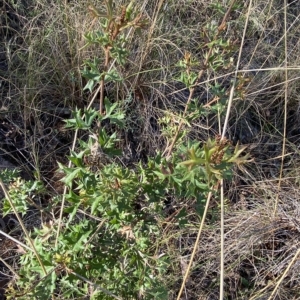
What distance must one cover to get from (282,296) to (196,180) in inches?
34.7

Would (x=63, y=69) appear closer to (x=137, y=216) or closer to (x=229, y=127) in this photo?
(x=229, y=127)

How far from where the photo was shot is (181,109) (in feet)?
6.84

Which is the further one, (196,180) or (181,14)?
(181,14)

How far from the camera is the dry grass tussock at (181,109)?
68.9 inches

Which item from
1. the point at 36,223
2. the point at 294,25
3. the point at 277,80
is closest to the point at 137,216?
the point at 36,223

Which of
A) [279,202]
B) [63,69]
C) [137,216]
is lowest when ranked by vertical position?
[279,202]

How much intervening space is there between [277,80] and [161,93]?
52 centimetres

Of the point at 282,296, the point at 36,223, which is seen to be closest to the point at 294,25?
the point at 282,296

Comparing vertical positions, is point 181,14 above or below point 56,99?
above

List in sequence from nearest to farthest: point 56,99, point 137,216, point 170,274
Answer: point 137,216 → point 170,274 → point 56,99

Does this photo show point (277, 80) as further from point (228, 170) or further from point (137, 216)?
point (228, 170)

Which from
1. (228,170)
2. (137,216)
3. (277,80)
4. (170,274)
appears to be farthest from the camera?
(277,80)

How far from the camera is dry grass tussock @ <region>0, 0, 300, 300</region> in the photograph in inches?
68.9

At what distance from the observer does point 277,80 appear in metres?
2.22
